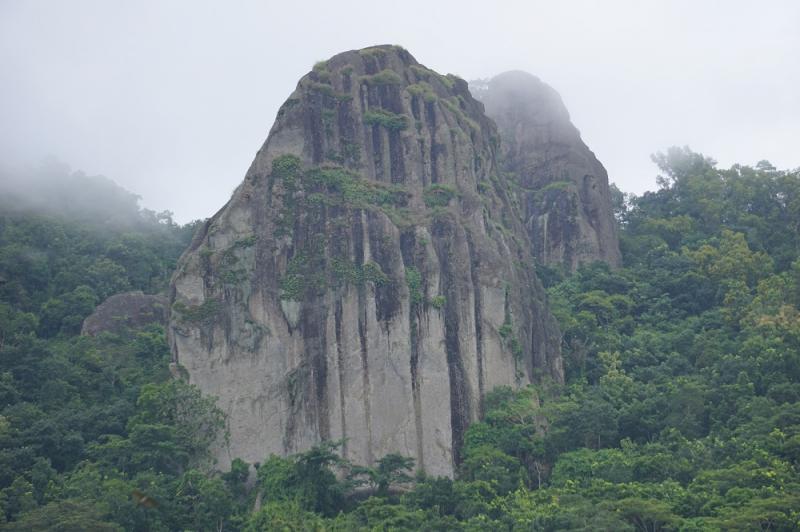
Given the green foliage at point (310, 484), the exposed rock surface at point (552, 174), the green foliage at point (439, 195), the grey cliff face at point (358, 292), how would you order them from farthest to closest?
the exposed rock surface at point (552, 174) → the green foliage at point (439, 195) → the grey cliff face at point (358, 292) → the green foliage at point (310, 484)

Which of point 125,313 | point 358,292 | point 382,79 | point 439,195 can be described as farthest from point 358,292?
point 125,313

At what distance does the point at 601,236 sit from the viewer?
72.2 meters

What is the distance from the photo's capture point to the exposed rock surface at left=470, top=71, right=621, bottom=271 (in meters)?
72.0

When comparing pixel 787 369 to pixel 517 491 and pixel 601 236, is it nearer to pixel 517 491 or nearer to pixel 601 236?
pixel 517 491

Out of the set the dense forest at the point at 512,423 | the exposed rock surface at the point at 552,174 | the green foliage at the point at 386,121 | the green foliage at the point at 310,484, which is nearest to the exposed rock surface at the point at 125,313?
the dense forest at the point at 512,423

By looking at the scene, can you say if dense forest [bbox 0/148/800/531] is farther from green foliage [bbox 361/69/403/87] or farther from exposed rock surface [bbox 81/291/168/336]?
green foliage [bbox 361/69/403/87]

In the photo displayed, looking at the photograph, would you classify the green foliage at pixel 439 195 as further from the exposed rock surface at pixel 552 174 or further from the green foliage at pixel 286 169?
the exposed rock surface at pixel 552 174

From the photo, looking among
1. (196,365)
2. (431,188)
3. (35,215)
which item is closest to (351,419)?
(196,365)

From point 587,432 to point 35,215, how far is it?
108ft

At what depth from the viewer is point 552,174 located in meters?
75.8

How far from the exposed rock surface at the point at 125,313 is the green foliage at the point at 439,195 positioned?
1248cm

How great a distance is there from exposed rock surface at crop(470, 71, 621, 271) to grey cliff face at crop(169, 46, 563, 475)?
11737 mm

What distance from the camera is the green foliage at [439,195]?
5784cm

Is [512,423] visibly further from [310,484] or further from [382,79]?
[382,79]
